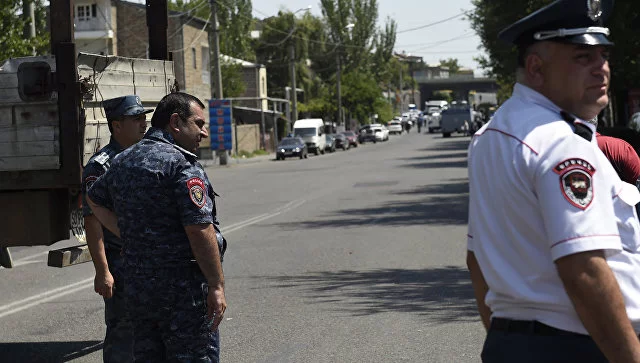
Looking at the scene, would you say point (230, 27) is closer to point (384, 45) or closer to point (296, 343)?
point (384, 45)

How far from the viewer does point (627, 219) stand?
3.08 metres

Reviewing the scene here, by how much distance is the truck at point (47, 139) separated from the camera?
7805 mm

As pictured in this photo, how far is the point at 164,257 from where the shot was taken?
4879mm

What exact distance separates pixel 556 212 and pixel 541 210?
57 millimetres

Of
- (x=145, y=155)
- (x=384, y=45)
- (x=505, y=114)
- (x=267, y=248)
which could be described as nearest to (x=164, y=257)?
(x=145, y=155)

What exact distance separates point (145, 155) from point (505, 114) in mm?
2278

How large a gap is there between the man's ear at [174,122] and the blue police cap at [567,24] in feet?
7.76

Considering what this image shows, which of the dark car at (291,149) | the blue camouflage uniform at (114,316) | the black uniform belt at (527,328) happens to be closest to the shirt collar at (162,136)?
the blue camouflage uniform at (114,316)

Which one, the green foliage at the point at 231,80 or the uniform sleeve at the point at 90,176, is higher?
the green foliage at the point at 231,80

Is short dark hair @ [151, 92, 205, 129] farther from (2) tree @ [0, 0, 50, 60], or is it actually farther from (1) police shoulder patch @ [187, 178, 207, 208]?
(2) tree @ [0, 0, 50, 60]

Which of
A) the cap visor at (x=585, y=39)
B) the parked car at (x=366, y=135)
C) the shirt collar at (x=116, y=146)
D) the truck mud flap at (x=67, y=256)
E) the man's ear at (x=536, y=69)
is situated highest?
the cap visor at (x=585, y=39)

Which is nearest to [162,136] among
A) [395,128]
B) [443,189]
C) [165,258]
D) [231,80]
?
[165,258]

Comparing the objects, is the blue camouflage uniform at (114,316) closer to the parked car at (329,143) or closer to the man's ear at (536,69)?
the man's ear at (536,69)

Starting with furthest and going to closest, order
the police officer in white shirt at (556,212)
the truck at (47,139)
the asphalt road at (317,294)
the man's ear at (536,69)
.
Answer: the asphalt road at (317,294) → the truck at (47,139) → the man's ear at (536,69) → the police officer in white shirt at (556,212)
